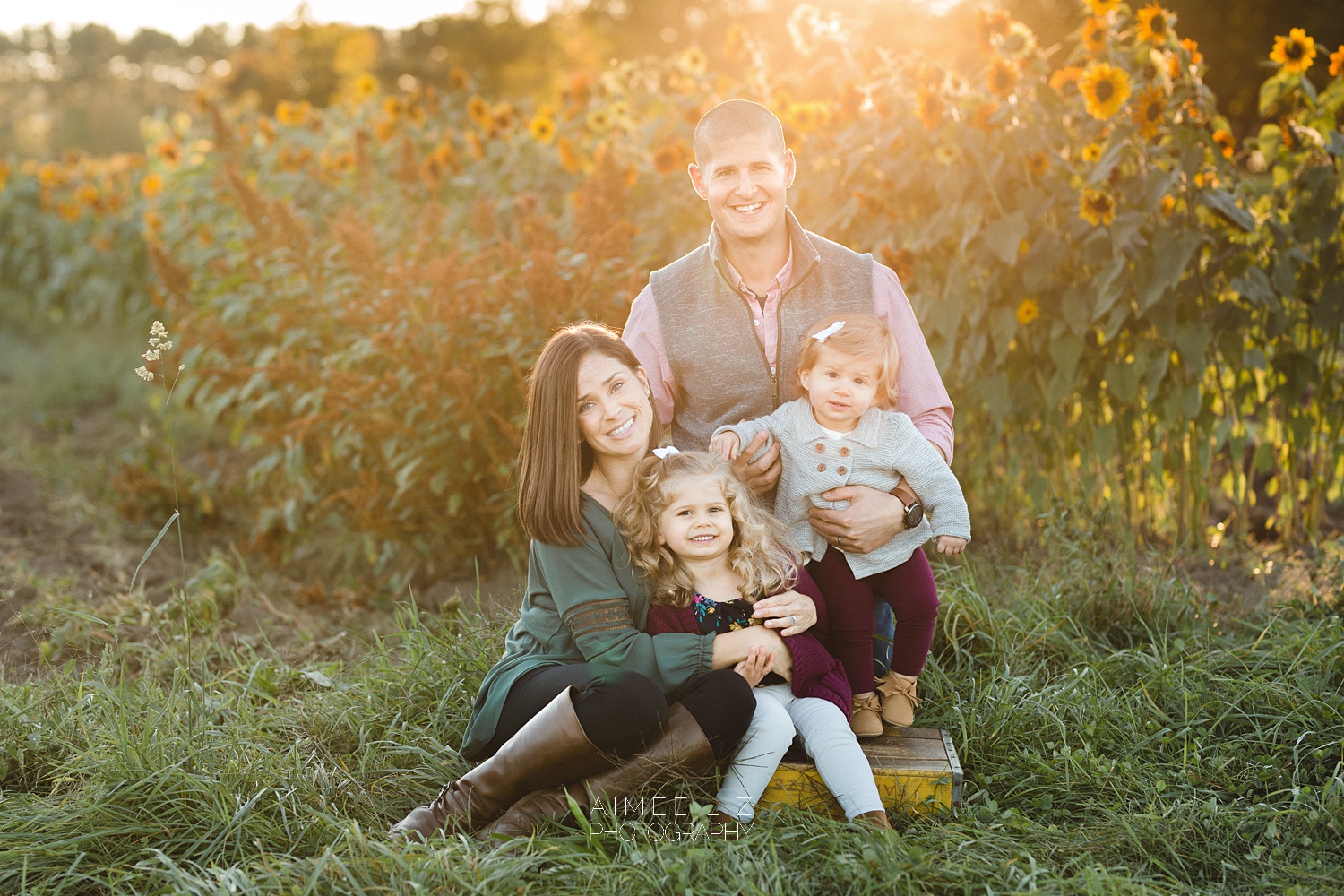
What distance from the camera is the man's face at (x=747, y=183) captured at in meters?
2.45

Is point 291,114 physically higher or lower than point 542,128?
higher

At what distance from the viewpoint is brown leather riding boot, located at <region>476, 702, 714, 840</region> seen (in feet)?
6.94

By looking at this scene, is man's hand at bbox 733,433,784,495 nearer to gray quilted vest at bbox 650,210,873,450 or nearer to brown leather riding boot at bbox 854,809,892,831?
gray quilted vest at bbox 650,210,873,450

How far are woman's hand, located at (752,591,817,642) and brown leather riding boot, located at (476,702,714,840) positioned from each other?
0.28 m

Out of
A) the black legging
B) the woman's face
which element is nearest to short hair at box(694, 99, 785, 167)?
the woman's face

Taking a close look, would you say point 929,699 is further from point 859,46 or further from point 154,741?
point 859,46

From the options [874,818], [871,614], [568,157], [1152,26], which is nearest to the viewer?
[874,818]

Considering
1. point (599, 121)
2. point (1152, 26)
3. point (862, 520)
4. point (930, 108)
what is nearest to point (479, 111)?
point (599, 121)

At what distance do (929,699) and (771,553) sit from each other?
0.68 meters

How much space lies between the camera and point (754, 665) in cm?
224

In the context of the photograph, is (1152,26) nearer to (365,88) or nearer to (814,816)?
(814,816)

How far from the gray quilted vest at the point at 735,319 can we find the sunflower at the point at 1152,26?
1545 mm

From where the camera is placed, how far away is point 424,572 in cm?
402

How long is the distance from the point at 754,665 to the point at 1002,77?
7.34ft
